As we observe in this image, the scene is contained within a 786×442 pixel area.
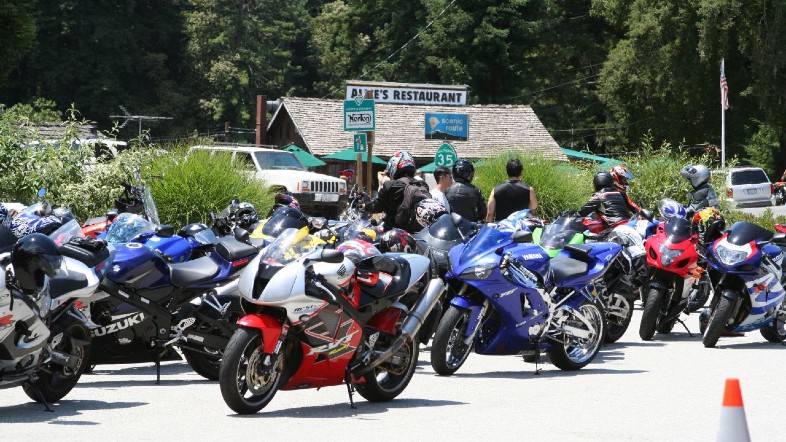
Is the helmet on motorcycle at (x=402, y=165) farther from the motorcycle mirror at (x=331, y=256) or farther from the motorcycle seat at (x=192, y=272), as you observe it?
the motorcycle mirror at (x=331, y=256)

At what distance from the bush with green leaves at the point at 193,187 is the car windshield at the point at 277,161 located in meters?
11.6

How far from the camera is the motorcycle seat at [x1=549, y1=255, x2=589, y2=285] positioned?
35.7 ft

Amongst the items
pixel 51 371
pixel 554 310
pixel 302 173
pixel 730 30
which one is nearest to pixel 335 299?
pixel 51 371

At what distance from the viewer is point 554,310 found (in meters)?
10.7

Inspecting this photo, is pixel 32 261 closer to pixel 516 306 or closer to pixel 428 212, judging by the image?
pixel 516 306

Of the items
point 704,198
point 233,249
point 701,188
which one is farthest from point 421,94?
point 233,249

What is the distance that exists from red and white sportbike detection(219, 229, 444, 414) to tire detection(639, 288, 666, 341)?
4.16 metres

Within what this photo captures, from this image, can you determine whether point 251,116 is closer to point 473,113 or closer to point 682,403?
point 473,113

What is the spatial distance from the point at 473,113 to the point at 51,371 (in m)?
40.0

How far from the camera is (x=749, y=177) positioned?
1969 inches

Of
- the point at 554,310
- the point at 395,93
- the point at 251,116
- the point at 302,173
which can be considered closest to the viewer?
the point at 554,310

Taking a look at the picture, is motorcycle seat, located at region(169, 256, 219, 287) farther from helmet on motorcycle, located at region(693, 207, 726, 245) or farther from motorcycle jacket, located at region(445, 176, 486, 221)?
helmet on motorcycle, located at region(693, 207, 726, 245)

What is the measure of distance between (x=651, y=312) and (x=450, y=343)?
3451 mm

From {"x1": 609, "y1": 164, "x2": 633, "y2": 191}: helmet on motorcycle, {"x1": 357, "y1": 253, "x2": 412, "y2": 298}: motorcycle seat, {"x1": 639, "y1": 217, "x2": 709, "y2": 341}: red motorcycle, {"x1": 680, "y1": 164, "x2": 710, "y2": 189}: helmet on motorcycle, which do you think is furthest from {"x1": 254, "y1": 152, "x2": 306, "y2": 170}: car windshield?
{"x1": 357, "y1": 253, "x2": 412, "y2": 298}: motorcycle seat
